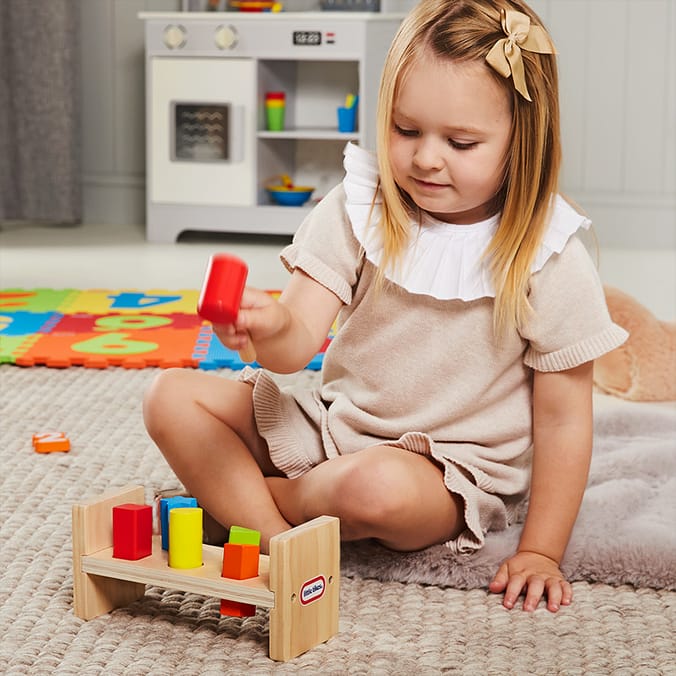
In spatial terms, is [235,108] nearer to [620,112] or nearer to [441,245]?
[620,112]

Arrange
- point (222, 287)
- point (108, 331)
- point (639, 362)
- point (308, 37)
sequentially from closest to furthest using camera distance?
point (222, 287) < point (639, 362) < point (108, 331) < point (308, 37)

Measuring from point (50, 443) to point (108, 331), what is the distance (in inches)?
26.4

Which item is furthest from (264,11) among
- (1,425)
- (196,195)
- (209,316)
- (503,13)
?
(209,316)

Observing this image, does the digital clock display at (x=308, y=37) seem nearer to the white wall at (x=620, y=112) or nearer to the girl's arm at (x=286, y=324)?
the white wall at (x=620, y=112)

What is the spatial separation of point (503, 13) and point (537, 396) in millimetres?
303

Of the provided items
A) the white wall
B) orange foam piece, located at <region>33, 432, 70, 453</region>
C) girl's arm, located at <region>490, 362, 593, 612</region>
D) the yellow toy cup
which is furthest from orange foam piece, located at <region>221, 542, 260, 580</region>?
the white wall

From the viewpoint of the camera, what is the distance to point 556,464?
92cm

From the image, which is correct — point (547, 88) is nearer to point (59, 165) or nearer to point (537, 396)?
point (537, 396)

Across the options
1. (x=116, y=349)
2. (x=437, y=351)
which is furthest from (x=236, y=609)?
(x=116, y=349)

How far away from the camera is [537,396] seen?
36.6 inches

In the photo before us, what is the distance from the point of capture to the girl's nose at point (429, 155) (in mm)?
836

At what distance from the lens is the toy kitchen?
289 cm

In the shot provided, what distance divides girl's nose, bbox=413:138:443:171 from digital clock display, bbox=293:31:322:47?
213cm

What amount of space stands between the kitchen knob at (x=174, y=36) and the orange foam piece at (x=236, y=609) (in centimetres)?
238
